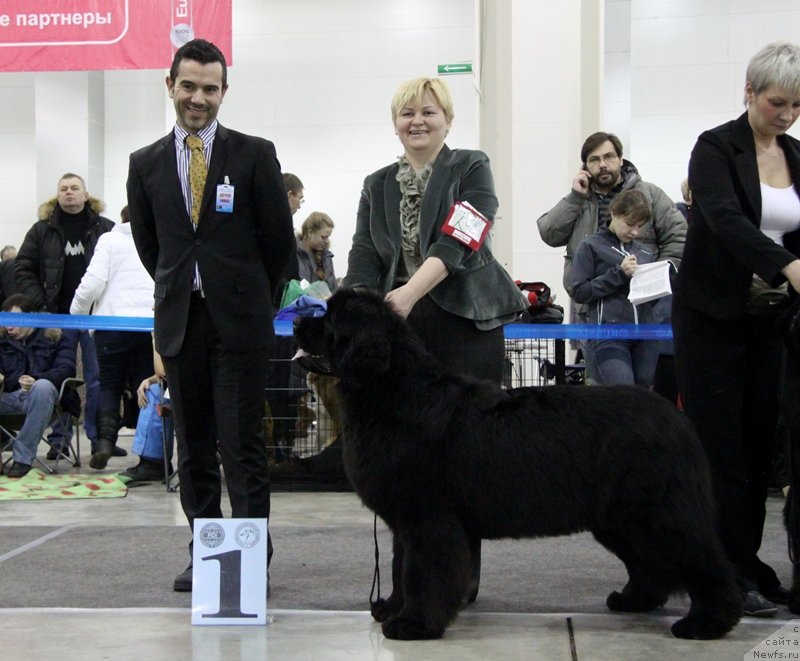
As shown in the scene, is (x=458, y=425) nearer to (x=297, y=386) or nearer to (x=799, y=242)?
(x=799, y=242)

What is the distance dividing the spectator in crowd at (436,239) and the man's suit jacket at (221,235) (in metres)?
0.34

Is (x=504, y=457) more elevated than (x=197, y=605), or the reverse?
(x=504, y=457)

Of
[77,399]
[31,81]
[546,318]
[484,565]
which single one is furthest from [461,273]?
[31,81]

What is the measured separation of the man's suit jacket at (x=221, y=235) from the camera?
347 cm

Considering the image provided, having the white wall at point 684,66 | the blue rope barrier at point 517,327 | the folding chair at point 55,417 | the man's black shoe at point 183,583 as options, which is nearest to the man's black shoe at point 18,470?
the folding chair at point 55,417

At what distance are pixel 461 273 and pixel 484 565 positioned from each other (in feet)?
4.61

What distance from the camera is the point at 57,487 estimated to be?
6.32 meters

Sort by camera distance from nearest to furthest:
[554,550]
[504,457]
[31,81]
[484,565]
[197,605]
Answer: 1. [504,457]
2. [197,605]
3. [484,565]
4. [554,550]
5. [31,81]

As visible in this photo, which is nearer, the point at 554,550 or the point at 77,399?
the point at 554,550

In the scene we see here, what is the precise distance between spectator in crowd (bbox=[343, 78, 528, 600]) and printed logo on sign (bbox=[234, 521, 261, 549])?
28.6 inches

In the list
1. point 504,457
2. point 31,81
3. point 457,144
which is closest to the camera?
point 504,457

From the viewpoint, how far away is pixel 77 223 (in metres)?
7.61

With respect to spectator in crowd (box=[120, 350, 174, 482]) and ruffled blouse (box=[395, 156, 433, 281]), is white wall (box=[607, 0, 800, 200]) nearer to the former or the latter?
spectator in crowd (box=[120, 350, 174, 482])

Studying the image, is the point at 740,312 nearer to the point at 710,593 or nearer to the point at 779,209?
the point at 779,209
